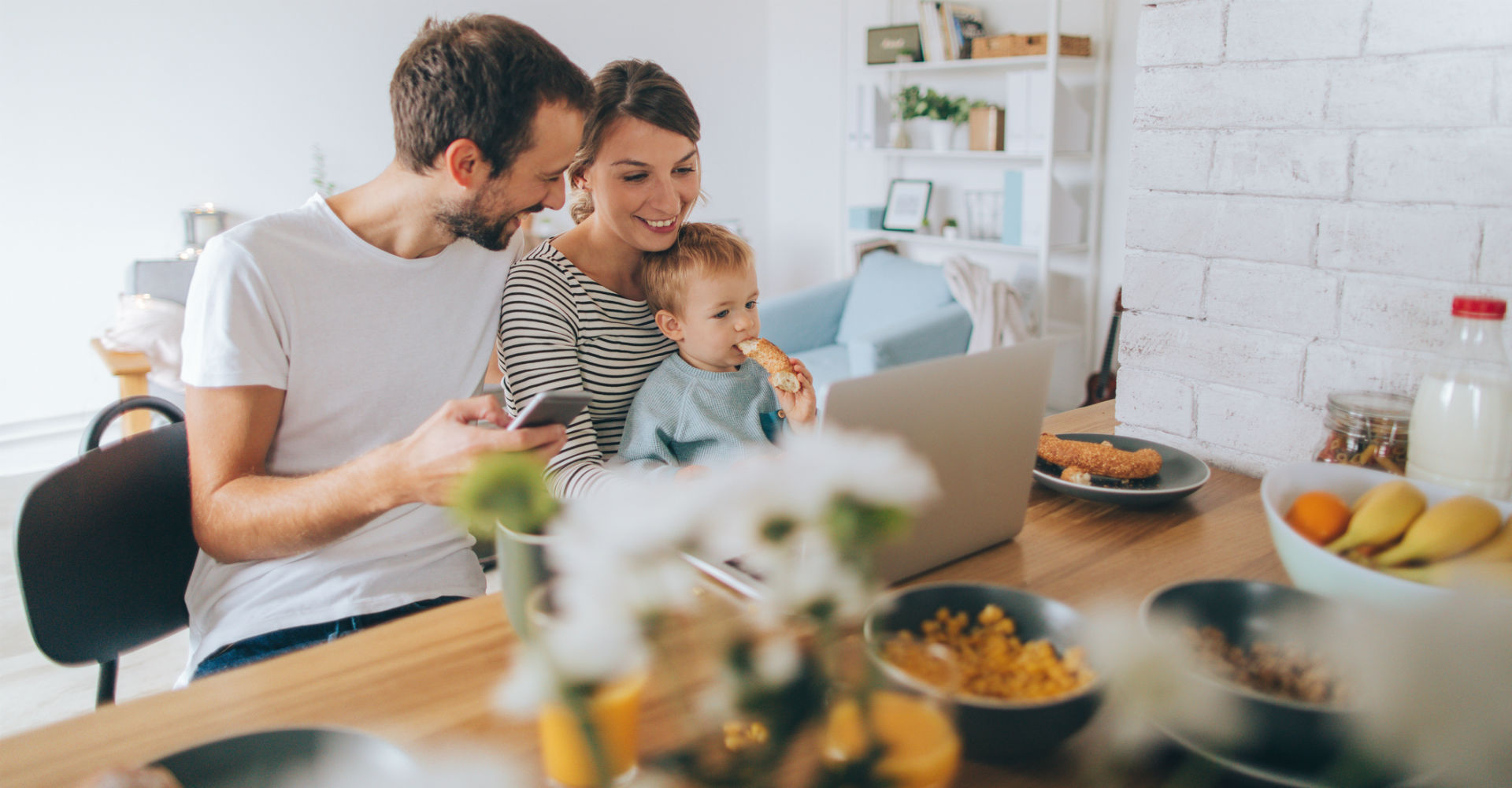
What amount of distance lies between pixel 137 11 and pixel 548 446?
14.2 feet

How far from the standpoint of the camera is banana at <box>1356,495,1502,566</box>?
2.67 ft

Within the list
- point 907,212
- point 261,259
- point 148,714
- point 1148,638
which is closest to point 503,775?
point 1148,638

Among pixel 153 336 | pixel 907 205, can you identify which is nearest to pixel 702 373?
pixel 153 336

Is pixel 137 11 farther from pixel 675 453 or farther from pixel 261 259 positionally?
pixel 675 453

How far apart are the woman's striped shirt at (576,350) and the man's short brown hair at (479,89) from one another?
0.56ft

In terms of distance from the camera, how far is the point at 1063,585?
0.98 meters

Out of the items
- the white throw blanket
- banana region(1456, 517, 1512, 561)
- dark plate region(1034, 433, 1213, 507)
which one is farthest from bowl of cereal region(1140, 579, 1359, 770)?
the white throw blanket

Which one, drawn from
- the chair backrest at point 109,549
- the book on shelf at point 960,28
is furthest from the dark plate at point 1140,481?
the book on shelf at point 960,28

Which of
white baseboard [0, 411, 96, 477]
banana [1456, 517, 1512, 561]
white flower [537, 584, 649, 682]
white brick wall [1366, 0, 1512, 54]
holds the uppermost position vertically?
white brick wall [1366, 0, 1512, 54]

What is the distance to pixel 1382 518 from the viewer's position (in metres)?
0.84

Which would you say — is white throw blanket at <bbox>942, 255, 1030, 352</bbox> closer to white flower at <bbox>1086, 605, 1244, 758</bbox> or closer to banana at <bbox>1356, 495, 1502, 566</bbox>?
banana at <bbox>1356, 495, 1502, 566</bbox>

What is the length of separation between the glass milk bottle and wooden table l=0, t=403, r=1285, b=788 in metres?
0.21

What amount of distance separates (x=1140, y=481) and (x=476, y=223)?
982mm

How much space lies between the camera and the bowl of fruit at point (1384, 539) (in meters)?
0.78
